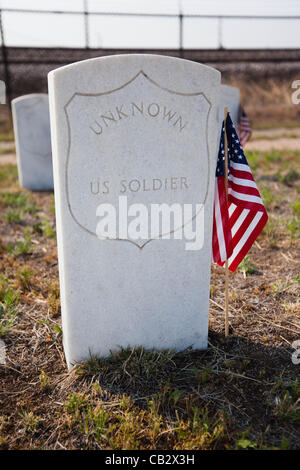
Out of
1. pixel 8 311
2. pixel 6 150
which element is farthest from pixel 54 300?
pixel 6 150

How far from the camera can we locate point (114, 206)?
2338 millimetres

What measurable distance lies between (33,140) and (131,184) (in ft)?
16.0

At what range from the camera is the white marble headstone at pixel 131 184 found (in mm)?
2186

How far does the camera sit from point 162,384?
238 centimetres

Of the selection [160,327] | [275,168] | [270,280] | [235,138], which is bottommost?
[275,168]

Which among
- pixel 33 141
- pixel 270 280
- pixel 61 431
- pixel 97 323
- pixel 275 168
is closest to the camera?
pixel 61 431

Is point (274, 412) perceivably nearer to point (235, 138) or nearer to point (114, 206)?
point (114, 206)

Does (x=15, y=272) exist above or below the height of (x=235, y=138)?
below

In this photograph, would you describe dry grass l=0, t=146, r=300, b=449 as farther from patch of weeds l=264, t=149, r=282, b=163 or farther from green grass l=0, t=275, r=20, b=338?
patch of weeds l=264, t=149, r=282, b=163

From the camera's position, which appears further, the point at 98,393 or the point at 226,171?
the point at 226,171

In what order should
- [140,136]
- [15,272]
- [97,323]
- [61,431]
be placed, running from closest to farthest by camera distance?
[61,431]
[140,136]
[97,323]
[15,272]

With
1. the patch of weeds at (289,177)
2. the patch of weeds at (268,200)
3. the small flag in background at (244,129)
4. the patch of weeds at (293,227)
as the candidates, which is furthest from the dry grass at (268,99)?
the patch of weeds at (293,227)

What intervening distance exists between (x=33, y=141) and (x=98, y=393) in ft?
17.1

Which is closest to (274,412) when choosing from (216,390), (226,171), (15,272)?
(216,390)
